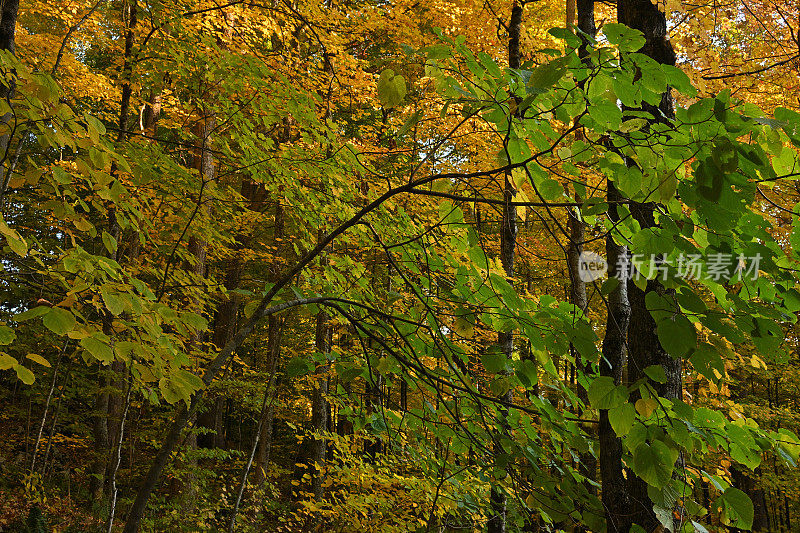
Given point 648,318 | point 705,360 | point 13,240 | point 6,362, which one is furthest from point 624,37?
point 6,362

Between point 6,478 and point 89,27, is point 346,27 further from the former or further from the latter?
point 6,478

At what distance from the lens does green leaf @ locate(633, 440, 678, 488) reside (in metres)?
1.16

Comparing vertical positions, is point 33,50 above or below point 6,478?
above

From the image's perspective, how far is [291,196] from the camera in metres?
3.48

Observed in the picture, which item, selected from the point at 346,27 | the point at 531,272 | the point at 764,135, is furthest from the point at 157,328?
the point at 531,272

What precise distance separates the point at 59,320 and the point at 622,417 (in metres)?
1.51

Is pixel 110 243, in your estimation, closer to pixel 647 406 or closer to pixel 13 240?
pixel 13 240

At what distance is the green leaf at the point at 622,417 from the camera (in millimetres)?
1215

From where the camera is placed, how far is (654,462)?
3.84ft

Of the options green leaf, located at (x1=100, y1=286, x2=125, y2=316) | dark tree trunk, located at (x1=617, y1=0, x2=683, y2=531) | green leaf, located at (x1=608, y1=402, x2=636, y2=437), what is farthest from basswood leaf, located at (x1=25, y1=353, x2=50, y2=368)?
dark tree trunk, located at (x1=617, y1=0, x2=683, y2=531)

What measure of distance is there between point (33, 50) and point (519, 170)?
9806mm

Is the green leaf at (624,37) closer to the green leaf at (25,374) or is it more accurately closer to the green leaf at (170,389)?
the green leaf at (170,389)

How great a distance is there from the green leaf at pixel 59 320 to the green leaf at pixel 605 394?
55.2 inches

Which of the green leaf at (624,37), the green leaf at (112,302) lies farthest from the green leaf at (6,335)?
the green leaf at (624,37)
